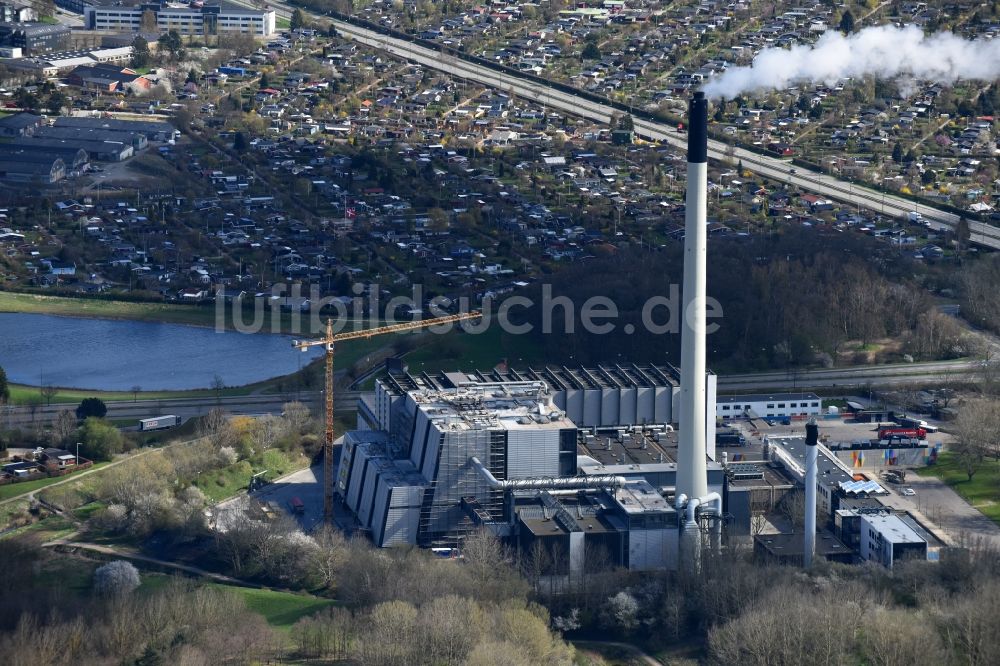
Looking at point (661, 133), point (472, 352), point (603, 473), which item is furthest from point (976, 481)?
point (661, 133)

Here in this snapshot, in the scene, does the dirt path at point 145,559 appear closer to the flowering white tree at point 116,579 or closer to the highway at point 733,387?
the flowering white tree at point 116,579

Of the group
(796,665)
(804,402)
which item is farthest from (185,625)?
(804,402)

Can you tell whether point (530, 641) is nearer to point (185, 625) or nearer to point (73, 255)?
point (185, 625)

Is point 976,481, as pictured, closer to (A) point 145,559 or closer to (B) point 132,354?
(A) point 145,559

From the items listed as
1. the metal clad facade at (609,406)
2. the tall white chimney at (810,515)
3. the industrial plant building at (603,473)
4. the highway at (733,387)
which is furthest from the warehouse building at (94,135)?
the tall white chimney at (810,515)

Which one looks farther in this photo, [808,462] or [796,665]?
[808,462]

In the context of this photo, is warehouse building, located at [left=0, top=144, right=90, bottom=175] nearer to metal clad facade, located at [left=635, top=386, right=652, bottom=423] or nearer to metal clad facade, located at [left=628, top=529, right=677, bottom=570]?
metal clad facade, located at [left=635, top=386, right=652, bottom=423]
